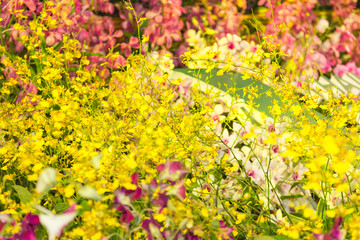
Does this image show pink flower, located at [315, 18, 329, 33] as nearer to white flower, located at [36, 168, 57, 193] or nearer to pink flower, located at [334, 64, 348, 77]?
pink flower, located at [334, 64, 348, 77]

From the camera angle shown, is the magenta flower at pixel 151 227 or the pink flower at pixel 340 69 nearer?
the magenta flower at pixel 151 227

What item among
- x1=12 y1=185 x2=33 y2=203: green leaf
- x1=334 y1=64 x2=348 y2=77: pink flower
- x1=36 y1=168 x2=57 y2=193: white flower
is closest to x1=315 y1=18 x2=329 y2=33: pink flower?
x1=334 y1=64 x2=348 y2=77: pink flower

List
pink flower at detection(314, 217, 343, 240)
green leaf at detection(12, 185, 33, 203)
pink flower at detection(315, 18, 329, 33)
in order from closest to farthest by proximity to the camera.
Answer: pink flower at detection(314, 217, 343, 240)
green leaf at detection(12, 185, 33, 203)
pink flower at detection(315, 18, 329, 33)

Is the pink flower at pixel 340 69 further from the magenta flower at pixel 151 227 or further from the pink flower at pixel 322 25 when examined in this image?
the magenta flower at pixel 151 227

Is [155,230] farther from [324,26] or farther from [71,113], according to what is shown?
[324,26]

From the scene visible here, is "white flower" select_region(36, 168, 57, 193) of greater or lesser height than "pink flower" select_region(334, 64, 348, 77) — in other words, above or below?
above

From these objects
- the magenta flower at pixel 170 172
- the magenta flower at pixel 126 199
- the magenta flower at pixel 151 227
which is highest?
the magenta flower at pixel 170 172

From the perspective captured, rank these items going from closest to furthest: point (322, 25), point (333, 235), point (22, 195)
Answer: point (333, 235), point (22, 195), point (322, 25)

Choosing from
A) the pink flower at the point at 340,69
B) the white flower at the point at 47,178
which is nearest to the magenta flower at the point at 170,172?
the white flower at the point at 47,178

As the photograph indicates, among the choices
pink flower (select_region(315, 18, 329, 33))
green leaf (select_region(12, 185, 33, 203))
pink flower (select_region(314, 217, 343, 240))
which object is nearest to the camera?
pink flower (select_region(314, 217, 343, 240))

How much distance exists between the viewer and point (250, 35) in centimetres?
270

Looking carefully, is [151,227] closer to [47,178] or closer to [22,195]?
[47,178]

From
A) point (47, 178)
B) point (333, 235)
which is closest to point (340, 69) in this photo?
point (333, 235)

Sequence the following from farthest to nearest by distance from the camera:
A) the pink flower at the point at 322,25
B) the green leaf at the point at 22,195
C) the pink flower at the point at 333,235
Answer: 1. the pink flower at the point at 322,25
2. the green leaf at the point at 22,195
3. the pink flower at the point at 333,235
